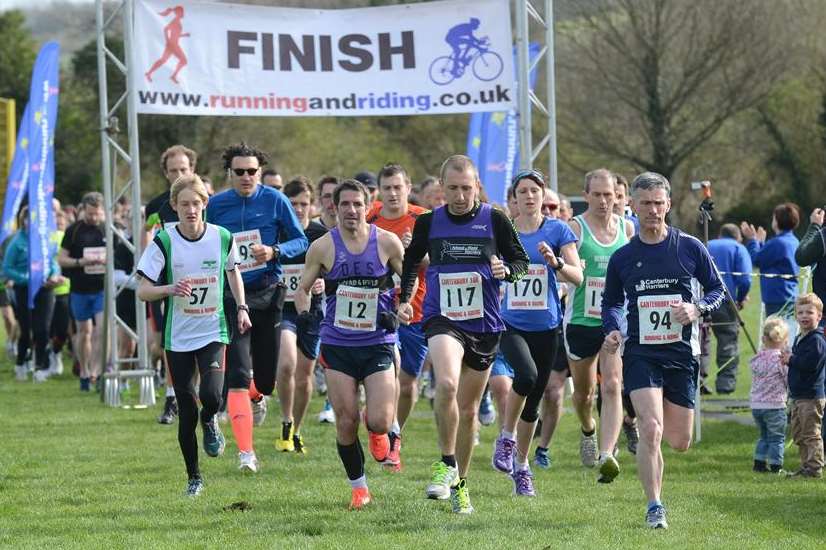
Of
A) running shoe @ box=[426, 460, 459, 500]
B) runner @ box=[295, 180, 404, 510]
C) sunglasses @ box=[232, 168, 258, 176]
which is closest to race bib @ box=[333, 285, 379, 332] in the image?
runner @ box=[295, 180, 404, 510]

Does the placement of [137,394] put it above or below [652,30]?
below

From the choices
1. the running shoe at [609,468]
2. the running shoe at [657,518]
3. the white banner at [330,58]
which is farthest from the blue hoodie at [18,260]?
the running shoe at [657,518]

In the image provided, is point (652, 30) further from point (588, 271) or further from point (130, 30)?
point (588, 271)

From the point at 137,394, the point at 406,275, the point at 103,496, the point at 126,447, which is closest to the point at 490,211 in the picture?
the point at 406,275

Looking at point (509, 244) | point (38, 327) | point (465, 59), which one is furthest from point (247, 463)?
point (38, 327)

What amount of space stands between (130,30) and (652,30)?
29887 millimetres

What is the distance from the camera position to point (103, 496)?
8703mm

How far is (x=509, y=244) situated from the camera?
7906mm

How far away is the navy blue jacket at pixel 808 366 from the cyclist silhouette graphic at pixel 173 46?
646 centimetres

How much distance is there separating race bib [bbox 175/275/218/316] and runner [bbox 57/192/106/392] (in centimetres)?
803

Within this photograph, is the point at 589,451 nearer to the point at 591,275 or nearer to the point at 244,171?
the point at 591,275

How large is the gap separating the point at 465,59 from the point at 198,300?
5.85 metres

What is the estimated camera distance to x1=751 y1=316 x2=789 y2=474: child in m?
10.1

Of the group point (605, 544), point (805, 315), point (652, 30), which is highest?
point (652, 30)
